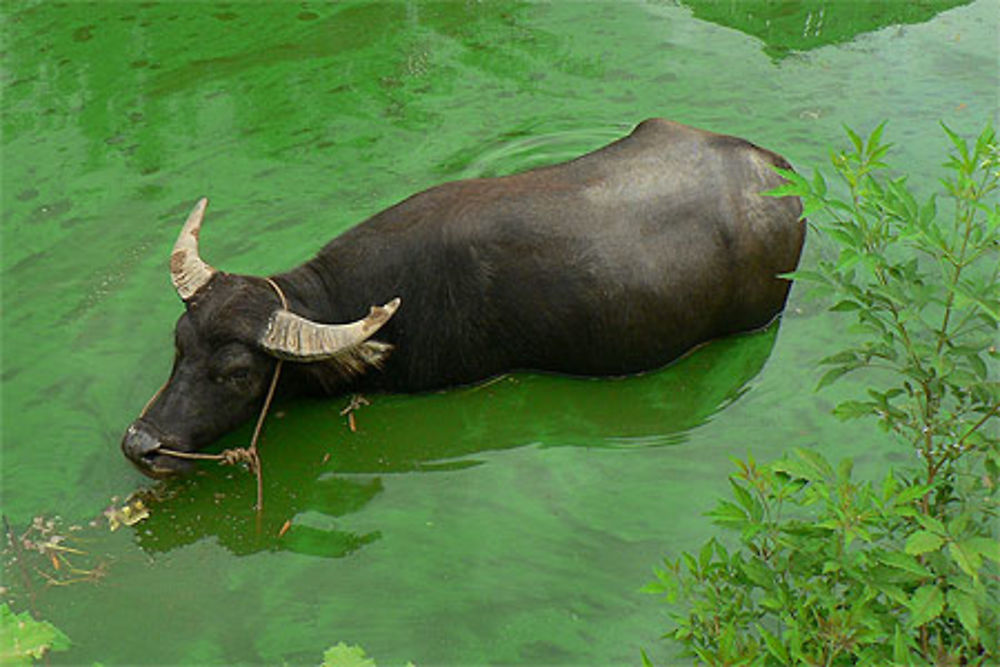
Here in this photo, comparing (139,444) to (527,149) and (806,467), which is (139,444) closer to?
(806,467)

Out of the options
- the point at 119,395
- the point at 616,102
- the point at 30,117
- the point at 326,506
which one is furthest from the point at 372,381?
the point at 30,117

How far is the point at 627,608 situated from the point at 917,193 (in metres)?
3.01

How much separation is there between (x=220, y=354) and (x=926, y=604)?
2.59 m

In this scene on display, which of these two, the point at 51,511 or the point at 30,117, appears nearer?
the point at 51,511

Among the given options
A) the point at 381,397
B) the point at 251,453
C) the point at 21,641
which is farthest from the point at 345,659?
the point at 381,397

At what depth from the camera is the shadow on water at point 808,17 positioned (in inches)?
264

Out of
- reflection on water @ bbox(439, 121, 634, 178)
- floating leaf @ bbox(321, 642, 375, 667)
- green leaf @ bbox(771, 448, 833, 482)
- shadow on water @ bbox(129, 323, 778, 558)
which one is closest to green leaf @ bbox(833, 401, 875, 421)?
green leaf @ bbox(771, 448, 833, 482)

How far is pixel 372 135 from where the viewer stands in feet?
18.9

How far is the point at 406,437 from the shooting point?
407 cm

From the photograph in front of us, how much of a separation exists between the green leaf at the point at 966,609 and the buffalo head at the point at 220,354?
2175mm

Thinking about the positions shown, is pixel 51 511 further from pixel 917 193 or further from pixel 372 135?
pixel 917 193

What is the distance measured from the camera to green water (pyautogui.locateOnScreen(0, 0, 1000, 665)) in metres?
3.39

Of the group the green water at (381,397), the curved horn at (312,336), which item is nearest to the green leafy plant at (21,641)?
the green water at (381,397)

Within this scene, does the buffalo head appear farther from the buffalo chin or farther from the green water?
the green water
